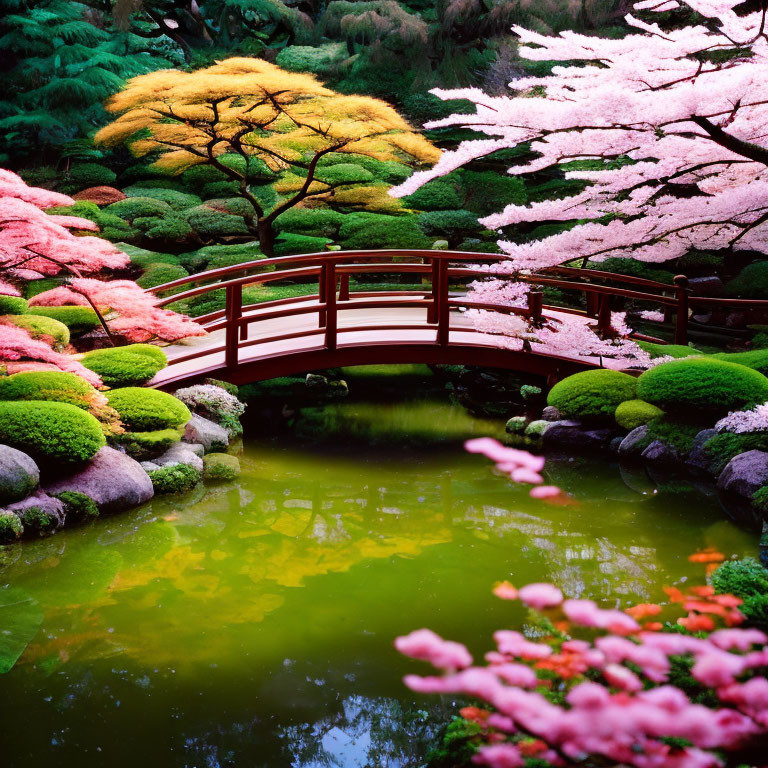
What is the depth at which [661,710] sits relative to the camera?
3.20 meters

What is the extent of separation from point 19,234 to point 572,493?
499cm

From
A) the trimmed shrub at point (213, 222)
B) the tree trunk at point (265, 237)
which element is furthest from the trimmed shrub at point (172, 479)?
the trimmed shrub at point (213, 222)

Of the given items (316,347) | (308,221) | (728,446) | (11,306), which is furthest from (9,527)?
(308,221)

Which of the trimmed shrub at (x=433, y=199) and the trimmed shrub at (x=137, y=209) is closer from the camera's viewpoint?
the trimmed shrub at (x=137, y=209)

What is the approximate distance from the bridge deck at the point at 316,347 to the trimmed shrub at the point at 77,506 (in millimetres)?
1898

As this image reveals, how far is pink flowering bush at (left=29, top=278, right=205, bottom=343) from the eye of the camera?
7.07m

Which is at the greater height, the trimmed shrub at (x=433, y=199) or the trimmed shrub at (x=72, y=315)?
the trimmed shrub at (x=433, y=199)

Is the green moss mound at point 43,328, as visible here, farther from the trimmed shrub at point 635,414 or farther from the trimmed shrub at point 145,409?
the trimmed shrub at point 635,414

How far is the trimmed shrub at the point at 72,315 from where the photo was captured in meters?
8.72

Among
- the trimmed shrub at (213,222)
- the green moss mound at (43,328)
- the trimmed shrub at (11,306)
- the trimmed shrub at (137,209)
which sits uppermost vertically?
the trimmed shrub at (137,209)

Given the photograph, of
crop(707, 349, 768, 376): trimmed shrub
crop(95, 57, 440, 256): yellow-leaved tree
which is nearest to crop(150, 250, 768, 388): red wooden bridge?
crop(707, 349, 768, 376): trimmed shrub

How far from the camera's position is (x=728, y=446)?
683cm

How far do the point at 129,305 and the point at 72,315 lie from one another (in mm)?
1926

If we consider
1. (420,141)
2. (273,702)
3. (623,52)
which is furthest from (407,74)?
(273,702)
